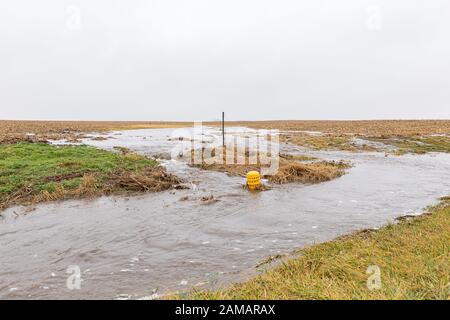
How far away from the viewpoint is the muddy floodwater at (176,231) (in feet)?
20.7

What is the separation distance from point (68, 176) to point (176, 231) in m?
8.02

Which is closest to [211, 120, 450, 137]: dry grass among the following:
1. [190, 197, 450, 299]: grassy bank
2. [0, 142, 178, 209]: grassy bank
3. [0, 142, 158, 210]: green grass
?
[0, 142, 158, 210]: green grass

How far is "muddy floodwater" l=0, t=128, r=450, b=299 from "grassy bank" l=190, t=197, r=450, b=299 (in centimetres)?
96

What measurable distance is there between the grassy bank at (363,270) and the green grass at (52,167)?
10583 mm

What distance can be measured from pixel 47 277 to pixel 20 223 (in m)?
4.49

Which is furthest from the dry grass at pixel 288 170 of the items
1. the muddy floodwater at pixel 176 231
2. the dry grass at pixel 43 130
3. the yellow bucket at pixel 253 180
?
the dry grass at pixel 43 130

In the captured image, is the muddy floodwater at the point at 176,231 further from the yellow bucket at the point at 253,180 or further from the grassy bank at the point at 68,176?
the grassy bank at the point at 68,176

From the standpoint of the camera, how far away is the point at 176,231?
30.8 ft

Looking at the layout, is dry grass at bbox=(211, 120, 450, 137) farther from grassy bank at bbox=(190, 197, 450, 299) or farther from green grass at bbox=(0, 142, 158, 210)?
grassy bank at bbox=(190, 197, 450, 299)

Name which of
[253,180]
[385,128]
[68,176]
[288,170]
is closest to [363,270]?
[253,180]

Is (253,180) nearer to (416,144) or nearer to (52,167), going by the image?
(52,167)
